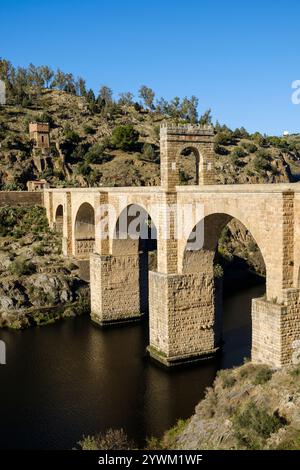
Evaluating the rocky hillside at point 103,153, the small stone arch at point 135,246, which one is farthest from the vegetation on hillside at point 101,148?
the small stone arch at point 135,246

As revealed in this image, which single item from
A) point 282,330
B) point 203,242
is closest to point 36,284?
point 203,242

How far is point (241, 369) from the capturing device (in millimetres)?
14141

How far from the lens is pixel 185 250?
19.1 m

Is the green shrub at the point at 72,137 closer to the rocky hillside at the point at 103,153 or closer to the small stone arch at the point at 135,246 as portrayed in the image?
the rocky hillside at the point at 103,153

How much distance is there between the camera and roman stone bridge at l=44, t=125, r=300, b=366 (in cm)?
1392

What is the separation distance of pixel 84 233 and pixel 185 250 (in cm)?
1470

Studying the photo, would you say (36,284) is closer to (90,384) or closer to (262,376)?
(90,384)

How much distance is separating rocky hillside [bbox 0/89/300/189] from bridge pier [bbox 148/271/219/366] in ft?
96.9

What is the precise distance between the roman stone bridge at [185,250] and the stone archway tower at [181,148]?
0.13 feet

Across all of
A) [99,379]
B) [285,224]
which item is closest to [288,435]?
[285,224]

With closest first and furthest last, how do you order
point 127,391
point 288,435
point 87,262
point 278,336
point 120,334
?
point 288,435 → point 278,336 → point 127,391 → point 120,334 → point 87,262
